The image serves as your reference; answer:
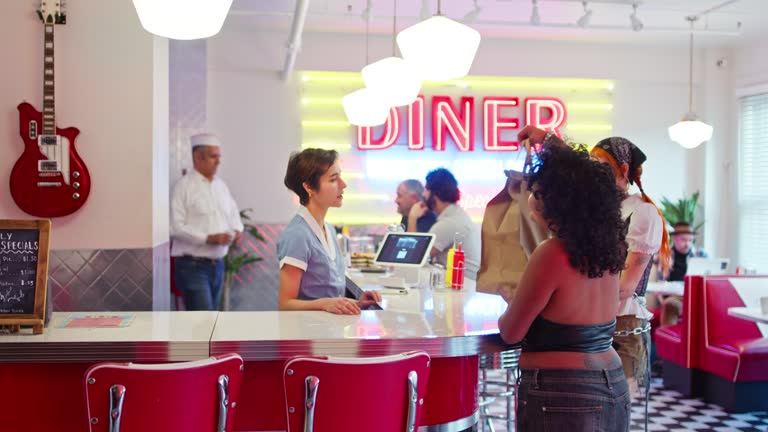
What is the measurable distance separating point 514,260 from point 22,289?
70.2 inches

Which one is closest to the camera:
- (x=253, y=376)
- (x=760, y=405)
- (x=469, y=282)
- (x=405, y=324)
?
(x=253, y=376)

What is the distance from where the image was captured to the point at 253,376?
103 inches

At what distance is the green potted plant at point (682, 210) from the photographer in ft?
29.7

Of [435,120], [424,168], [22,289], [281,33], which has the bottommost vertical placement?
[22,289]

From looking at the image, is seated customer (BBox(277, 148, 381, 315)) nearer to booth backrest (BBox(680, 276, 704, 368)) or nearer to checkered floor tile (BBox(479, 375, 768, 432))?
checkered floor tile (BBox(479, 375, 768, 432))

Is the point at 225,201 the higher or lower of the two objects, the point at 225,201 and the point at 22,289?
the higher

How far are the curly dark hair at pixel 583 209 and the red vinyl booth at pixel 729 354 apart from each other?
405 centimetres

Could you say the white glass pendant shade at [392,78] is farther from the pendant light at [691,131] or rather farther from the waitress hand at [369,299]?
the pendant light at [691,131]

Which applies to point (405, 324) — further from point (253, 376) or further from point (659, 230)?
point (659, 230)

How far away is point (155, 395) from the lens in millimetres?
2225

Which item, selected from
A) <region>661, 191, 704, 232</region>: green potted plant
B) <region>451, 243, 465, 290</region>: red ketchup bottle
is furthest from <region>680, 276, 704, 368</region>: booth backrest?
<region>661, 191, 704, 232</region>: green potted plant

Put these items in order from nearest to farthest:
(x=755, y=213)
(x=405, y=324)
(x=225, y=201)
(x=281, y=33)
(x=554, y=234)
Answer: (x=554, y=234)
(x=405, y=324)
(x=225, y=201)
(x=281, y=33)
(x=755, y=213)

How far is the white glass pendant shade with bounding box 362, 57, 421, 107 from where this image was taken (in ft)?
14.3

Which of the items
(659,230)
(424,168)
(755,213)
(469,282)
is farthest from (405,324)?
(755,213)
